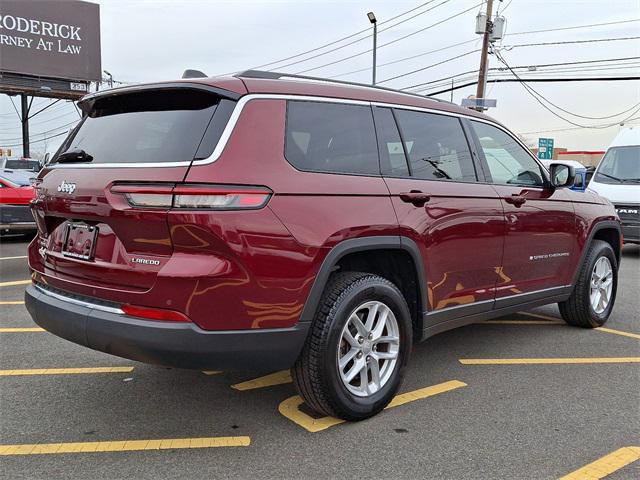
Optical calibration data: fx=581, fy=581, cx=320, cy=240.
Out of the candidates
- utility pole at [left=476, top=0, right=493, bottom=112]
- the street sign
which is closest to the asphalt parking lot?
utility pole at [left=476, top=0, right=493, bottom=112]

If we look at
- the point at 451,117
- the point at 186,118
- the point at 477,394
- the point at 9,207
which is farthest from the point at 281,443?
the point at 9,207

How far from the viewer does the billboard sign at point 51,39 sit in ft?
100

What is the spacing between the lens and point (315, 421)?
3354 millimetres

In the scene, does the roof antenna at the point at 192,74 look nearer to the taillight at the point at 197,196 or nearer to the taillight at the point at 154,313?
the taillight at the point at 197,196

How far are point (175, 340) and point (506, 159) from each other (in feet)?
10.1

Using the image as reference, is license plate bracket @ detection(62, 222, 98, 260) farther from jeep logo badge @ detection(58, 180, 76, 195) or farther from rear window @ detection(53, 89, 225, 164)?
rear window @ detection(53, 89, 225, 164)

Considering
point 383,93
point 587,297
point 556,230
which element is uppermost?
point 383,93

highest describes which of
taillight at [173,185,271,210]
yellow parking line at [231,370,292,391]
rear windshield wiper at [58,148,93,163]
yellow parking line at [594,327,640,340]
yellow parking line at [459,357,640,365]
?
rear windshield wiper at [58,148,93,163]

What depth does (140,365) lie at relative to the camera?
4242 millimetres

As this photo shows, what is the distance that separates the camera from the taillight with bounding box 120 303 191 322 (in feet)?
9.01

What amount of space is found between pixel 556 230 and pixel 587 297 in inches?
38.0

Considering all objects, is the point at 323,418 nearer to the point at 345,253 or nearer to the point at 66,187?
the point at 345,253

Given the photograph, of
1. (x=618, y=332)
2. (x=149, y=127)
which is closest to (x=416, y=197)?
(x=149, y=127)

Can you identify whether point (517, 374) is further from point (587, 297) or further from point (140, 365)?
point (140, 365)
